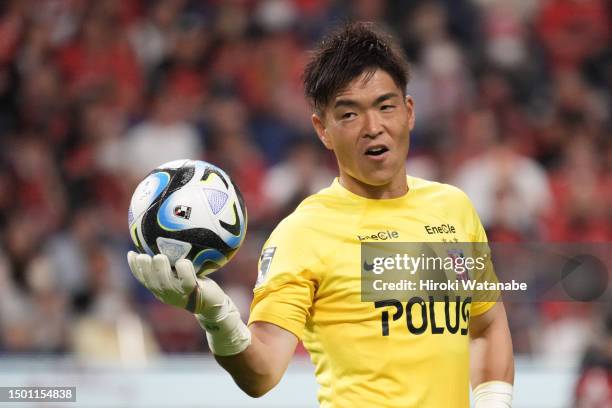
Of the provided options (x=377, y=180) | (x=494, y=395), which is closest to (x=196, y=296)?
(x=377, y=180)

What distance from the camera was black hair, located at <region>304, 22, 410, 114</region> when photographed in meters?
3.72

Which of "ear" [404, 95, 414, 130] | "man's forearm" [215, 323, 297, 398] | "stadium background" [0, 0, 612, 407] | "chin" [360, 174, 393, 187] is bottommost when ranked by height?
"man's forearm" [215, 323, 297, 398]

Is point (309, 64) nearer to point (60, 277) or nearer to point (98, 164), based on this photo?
point (60, 277)

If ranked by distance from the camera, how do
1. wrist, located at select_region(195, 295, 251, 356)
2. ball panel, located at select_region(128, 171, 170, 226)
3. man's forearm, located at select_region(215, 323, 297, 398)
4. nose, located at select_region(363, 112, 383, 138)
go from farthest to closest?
1. nose, located at select_region(363, 112, 383, 138)
2. ball panel, located at select_region(128, 171, 170, 226)
3. man's forearm, located at select_region(215, 323, 297, 398)
4. wrist, located at select_region(195, 295, 251, 356)

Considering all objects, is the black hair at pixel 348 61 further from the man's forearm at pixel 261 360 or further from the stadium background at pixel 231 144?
the stadium background at pixel 231 144

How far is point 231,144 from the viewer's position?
29.8ft

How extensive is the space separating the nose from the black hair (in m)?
0.14

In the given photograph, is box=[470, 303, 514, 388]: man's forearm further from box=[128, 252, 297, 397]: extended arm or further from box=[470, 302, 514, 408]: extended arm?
box=[128, 252, 297, 397]: extended arm

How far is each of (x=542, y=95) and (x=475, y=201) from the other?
1.72 metres

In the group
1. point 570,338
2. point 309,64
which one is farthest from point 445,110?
point 309,64

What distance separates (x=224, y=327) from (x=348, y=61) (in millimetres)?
1076

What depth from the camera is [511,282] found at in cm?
662

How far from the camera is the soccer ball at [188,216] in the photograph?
10.9 ft

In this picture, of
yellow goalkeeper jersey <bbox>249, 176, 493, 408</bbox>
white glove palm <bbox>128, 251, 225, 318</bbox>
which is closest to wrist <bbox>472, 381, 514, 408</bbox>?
yellow goalkeeper jersey <bbox>249, 176, 493, 408</bbox>
